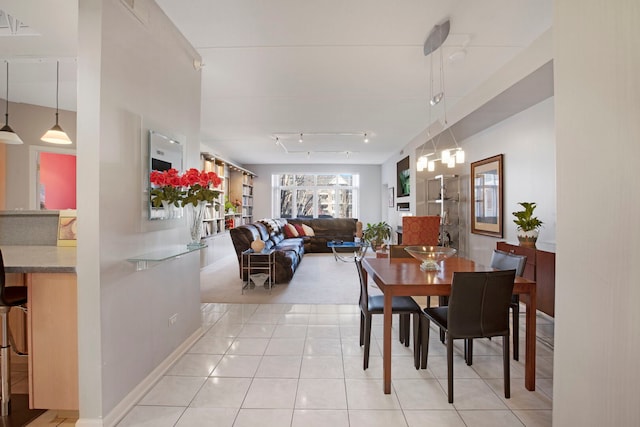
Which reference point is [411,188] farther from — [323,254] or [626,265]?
[626,265]

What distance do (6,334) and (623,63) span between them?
3.10m

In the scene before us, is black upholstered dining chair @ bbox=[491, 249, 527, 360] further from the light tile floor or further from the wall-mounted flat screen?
the wall-mounted flat screen

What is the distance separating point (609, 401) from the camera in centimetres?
93

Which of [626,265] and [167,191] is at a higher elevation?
[167,191]

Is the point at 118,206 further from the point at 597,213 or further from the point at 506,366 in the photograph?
the point at 506,366

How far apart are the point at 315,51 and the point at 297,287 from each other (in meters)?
3.21

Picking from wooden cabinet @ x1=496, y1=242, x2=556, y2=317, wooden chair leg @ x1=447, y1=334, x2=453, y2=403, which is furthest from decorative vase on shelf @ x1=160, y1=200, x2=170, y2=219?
wooden cabinet @ x1=496, y1=242, x2=556, y2=317

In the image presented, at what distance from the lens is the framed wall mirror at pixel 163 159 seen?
6.86 ft

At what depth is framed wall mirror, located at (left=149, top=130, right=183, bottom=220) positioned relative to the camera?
2.09 metres

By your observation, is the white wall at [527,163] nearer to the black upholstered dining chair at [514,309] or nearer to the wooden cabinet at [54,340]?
the black upholstered dining chair at [514,309]

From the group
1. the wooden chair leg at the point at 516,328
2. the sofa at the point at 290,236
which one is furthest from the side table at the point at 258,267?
the wooden chair leg at the point at 516,328

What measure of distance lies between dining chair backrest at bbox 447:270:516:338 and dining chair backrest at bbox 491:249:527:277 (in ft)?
1.85

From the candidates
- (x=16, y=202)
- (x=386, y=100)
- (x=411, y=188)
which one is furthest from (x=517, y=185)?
(x=16, y=202)

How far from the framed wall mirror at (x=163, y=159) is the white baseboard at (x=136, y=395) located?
108 cm
